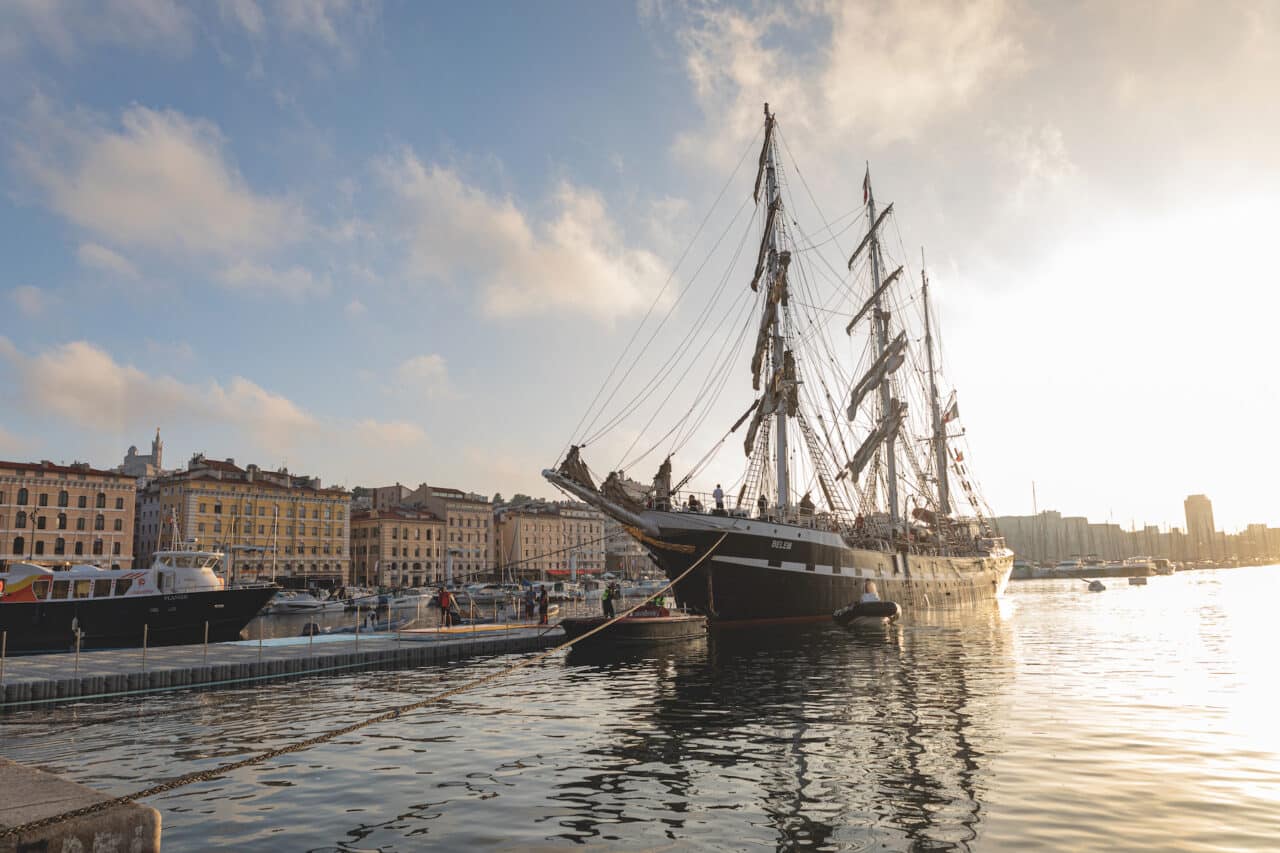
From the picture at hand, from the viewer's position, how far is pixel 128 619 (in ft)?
135

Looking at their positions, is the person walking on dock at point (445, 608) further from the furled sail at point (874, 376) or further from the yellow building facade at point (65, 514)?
the yellow building facade at point (65, 514)

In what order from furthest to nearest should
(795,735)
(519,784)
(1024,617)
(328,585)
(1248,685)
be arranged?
1. (328,585)
2. (1024,617)
3. (1248,685)
4. (795,735)
5. (519,784)

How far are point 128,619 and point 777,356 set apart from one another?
3664 cm

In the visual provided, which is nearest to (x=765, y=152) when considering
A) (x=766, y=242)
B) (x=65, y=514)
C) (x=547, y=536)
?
(x=766, y=242)

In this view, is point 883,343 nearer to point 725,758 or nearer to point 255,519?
point 725,758

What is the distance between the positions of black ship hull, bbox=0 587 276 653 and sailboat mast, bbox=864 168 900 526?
4270 centimetres

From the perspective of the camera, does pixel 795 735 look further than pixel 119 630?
No

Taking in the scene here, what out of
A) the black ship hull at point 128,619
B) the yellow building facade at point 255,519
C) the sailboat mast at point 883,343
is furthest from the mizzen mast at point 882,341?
the yellow building facade at point 255,519

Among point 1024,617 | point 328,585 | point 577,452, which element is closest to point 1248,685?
point 577,452

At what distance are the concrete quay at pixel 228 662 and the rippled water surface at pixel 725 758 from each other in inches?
76.5

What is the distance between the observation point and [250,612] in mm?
44250

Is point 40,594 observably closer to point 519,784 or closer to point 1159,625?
point 519,784

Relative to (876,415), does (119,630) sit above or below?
below

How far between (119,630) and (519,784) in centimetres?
3864
